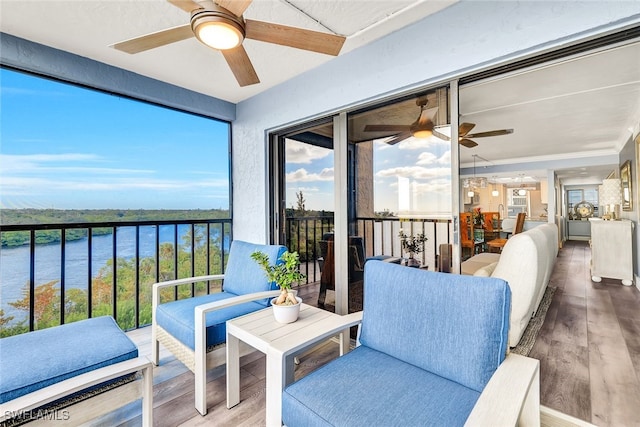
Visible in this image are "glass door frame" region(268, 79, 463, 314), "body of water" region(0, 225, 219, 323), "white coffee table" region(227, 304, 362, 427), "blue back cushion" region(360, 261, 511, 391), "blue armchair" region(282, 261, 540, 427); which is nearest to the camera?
"blue armchair" region(282, 261, 540, 427)

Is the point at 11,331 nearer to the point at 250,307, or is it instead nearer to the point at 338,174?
the point at 250,307

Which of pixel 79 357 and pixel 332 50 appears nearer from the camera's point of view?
pixel 79 357

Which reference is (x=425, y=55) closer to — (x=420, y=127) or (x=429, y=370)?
(x=420, y=127)

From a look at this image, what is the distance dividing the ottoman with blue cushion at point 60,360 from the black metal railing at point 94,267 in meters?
1.15

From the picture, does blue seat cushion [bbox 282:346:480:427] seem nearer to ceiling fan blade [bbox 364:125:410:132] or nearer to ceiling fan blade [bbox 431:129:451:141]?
ceiling fan blade [bbox 431:129:451:141]

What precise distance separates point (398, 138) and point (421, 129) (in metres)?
0.20

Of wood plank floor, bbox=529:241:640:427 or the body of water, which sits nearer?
wood plank floor, bbox=529:241:640:427

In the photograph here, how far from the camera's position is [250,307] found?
2109 millimetres

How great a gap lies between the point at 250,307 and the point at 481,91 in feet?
9.93

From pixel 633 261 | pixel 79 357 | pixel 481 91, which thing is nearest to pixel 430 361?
pixel 79 357

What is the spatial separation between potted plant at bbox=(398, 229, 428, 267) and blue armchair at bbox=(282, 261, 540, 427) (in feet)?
3.12

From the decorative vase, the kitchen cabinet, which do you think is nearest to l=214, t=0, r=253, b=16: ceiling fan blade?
the decorative vase

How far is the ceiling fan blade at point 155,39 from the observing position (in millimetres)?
1647

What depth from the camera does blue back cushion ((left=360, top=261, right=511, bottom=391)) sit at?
1.15 metres
